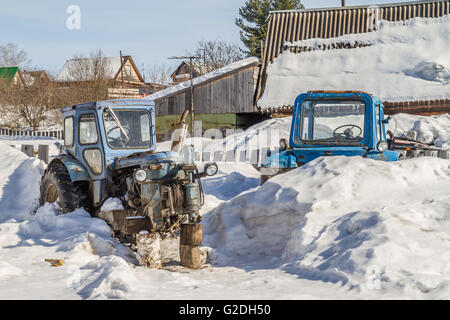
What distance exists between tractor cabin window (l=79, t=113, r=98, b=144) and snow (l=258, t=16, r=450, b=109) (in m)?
14.7

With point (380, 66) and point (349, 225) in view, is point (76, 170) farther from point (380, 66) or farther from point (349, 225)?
point (380, 66)

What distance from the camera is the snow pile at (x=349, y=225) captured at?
5238 mm

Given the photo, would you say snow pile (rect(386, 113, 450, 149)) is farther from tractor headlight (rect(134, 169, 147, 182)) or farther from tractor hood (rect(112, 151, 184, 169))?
tractor headlight (rect(134, 169, 147, 182))

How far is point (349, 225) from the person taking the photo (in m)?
→ 6.32

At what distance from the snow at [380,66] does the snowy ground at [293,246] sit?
1378 cm

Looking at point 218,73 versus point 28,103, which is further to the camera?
point 28,103

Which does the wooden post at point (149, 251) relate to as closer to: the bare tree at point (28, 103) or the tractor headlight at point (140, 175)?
the tractor headlight at point (140, 175)

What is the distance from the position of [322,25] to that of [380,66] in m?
3.73

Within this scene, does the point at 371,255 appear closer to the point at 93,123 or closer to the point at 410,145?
the point at 93,123


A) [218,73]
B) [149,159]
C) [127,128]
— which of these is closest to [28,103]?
[218,73]

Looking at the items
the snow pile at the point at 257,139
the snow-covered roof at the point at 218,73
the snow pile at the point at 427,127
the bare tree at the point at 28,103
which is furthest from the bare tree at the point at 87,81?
the snow pile at the point at 427,127

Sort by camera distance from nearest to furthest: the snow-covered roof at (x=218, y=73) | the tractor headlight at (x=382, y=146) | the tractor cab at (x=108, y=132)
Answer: the tractor cab at (x=108, y=132) → the tractor headlight at (x=382, y=146) → the snow-covered roof at (x=218, y=73)

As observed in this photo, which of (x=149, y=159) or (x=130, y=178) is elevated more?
(x=149, y=159)

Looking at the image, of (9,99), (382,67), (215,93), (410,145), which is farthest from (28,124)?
(410,145)
